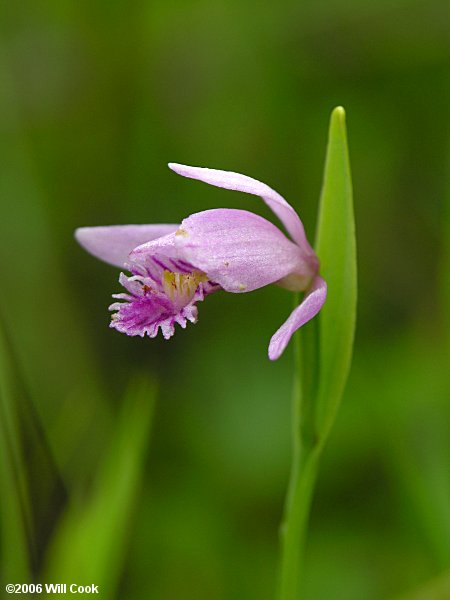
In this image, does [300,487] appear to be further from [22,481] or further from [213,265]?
[22,481]

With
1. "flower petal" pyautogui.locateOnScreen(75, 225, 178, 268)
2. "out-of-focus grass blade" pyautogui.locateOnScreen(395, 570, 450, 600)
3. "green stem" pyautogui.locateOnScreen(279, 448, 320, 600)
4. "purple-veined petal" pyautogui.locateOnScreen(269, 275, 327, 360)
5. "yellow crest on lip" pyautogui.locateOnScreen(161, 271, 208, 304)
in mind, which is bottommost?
"out-of-focus grass blade" pyautogui.locateOnScreen(395, 570, 450, 600)

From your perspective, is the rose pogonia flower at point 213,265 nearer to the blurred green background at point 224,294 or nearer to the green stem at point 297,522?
the green stem at point 297,522

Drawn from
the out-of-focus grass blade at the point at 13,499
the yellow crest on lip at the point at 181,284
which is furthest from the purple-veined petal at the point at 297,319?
the out-of-focus grass blade at the point at 13,499

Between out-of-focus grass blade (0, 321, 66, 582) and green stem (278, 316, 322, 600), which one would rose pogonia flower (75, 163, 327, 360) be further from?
out-of-focus grass blade (0, 321, 66, 582)

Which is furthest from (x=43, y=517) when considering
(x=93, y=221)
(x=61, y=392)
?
(x=93, y=221)

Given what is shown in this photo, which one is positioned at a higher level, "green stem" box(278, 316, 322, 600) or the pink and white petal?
the pink and white petal

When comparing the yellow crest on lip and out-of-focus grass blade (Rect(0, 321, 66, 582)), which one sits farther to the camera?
out-of-focus grass blade (Rect(0, 321, 66, 582))

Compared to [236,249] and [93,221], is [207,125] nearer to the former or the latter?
[93,221]

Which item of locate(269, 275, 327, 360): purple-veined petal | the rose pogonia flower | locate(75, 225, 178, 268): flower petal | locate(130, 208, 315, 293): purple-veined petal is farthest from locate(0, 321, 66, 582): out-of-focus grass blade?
locate(269, 275, 327, 360): purple-veined petal
